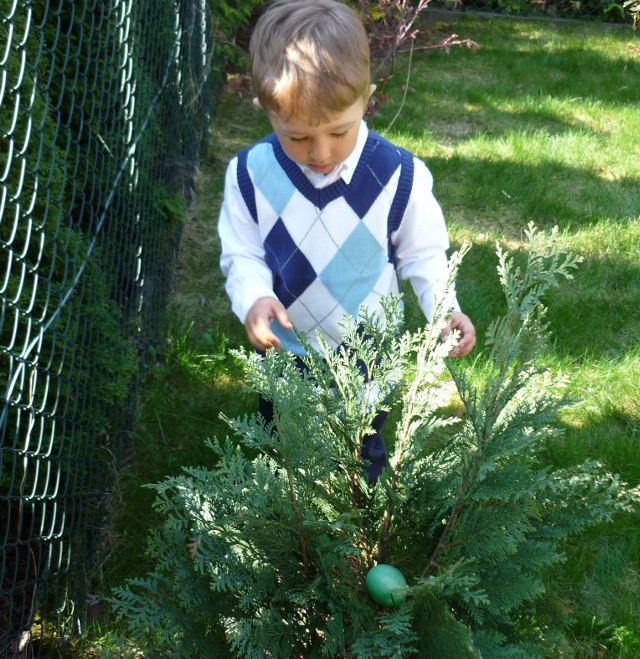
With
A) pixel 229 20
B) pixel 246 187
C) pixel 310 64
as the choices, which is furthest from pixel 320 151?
pixel 229 20

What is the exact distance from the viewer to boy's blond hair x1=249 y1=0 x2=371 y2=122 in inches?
75.3

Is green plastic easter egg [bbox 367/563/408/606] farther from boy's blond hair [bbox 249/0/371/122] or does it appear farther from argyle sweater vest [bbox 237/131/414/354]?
boy's blond hair [bbox 249/0/371/122]

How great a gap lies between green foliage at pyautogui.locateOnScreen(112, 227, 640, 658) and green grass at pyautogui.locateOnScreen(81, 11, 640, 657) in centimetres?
25

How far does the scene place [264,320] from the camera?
207cm

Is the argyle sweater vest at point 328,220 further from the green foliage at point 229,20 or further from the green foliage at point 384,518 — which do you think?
the green foliage at point 229,20

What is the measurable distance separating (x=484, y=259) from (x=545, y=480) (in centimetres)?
271

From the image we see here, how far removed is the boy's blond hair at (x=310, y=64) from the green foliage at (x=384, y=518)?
1.87 feet

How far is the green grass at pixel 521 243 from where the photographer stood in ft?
8.54

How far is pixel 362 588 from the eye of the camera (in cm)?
175

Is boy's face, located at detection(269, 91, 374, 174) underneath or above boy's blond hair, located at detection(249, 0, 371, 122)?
underneath

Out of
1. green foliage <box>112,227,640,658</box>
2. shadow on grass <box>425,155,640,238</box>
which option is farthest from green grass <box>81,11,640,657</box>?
green foliage <box>112,227,640,658</box>

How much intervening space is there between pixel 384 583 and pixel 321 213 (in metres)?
1.07

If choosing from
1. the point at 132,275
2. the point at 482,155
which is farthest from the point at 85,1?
the point at 482,155

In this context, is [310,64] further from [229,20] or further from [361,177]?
[229,20]
